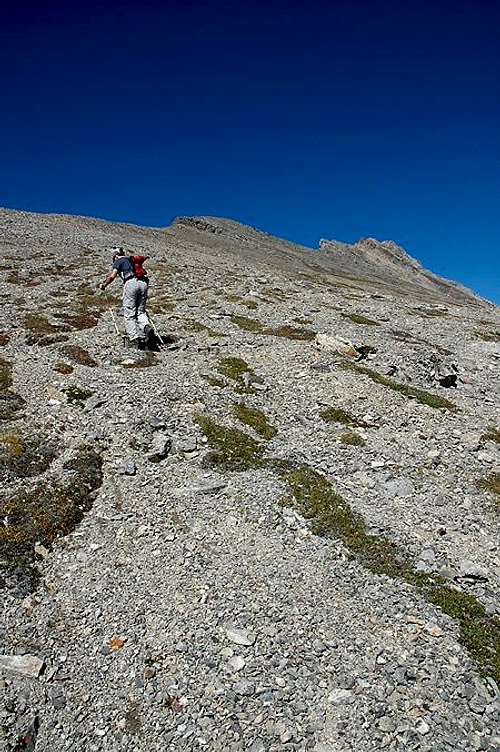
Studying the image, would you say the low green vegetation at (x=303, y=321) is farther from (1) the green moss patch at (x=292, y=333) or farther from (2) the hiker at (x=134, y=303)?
(2) the hiker at (x=134, y=303)

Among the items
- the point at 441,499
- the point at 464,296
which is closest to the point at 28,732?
the point at 441,499

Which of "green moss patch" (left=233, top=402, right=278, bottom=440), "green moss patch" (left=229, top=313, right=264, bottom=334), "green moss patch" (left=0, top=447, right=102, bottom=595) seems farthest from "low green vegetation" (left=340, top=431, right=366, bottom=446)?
"green moss patch" (left=229, top=313, right=264, bottom=334)

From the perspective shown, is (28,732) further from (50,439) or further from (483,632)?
(50,439)

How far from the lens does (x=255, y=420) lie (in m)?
21.5

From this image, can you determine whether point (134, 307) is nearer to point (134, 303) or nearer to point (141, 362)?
point (134, 303)

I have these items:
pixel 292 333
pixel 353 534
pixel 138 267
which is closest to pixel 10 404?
pixel 138 267

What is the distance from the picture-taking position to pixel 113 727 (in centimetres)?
930

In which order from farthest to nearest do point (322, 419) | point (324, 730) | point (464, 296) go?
point (464, 296) → point (322, 419) → point (324, 730)

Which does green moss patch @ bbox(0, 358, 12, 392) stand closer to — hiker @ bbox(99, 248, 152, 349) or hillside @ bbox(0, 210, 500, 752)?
hillside @ bbox(0, 210, 500, 752)

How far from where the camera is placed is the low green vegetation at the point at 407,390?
24003mm

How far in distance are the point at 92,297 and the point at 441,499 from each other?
115ft

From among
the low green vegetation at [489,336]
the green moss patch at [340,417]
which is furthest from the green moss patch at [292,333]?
the low green vegetation at [489,336]

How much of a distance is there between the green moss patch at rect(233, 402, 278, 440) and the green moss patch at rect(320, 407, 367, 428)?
2.62 meters

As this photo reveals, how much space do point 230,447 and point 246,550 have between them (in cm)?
571
